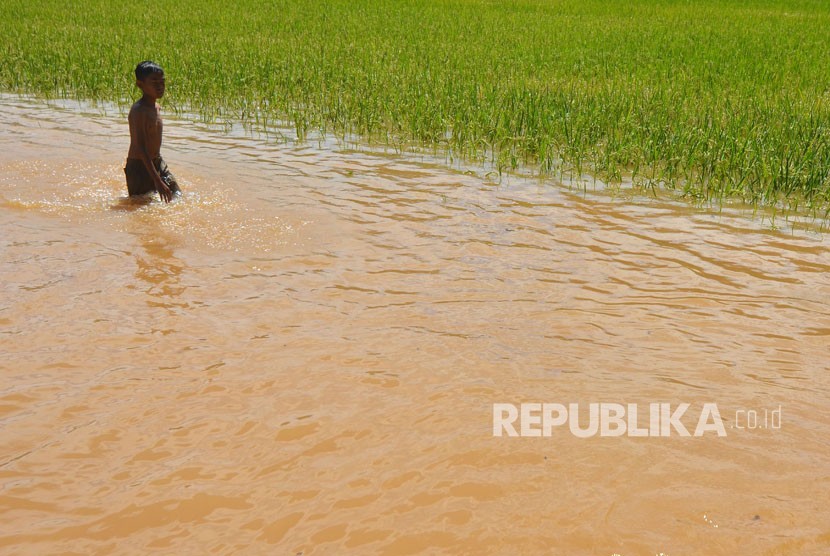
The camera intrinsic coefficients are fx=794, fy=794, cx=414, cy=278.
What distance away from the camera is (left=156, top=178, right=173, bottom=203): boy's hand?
5531mm

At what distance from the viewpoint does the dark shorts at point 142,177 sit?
572cm

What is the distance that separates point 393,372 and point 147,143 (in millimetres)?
3344

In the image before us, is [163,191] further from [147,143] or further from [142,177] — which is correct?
[147,143]

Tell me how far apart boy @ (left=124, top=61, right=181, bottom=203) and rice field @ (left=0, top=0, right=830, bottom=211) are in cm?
238

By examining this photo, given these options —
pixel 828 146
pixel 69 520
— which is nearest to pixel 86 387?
pixel 69 520

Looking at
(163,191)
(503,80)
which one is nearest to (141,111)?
(163,191)

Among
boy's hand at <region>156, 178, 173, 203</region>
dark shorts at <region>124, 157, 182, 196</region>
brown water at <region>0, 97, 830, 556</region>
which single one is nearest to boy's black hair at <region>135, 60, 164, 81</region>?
dark shorts at <region>124, 157, 182, 196</region>

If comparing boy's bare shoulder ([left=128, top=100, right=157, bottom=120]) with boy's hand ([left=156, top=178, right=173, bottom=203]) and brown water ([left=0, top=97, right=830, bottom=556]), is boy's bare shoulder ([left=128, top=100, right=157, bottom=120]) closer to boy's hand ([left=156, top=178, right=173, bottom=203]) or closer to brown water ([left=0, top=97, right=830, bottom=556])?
boy's hand ([left=156, top=178, right=173, bottom=203])

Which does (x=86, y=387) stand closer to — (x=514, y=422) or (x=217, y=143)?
(x=514, y=422)

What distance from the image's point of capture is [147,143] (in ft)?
18.6

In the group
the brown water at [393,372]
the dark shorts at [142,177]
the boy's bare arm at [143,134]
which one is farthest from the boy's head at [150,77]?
the brown water at [393,372]

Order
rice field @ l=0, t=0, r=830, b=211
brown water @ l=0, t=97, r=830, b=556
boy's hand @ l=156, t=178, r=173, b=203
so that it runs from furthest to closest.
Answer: rice field @ l=0, t=0, r=830, b=211, boy's hand @ l=156, t=178, r=173, b=203, brown water @ l=0, t=97, r=830, b=556

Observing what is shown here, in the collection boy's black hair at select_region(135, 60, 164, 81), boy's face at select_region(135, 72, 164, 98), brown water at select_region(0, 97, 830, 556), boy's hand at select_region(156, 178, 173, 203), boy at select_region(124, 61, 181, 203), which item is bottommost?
brown water at select_region(0, 97, 830, 556)

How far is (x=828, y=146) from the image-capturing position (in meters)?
6.66
